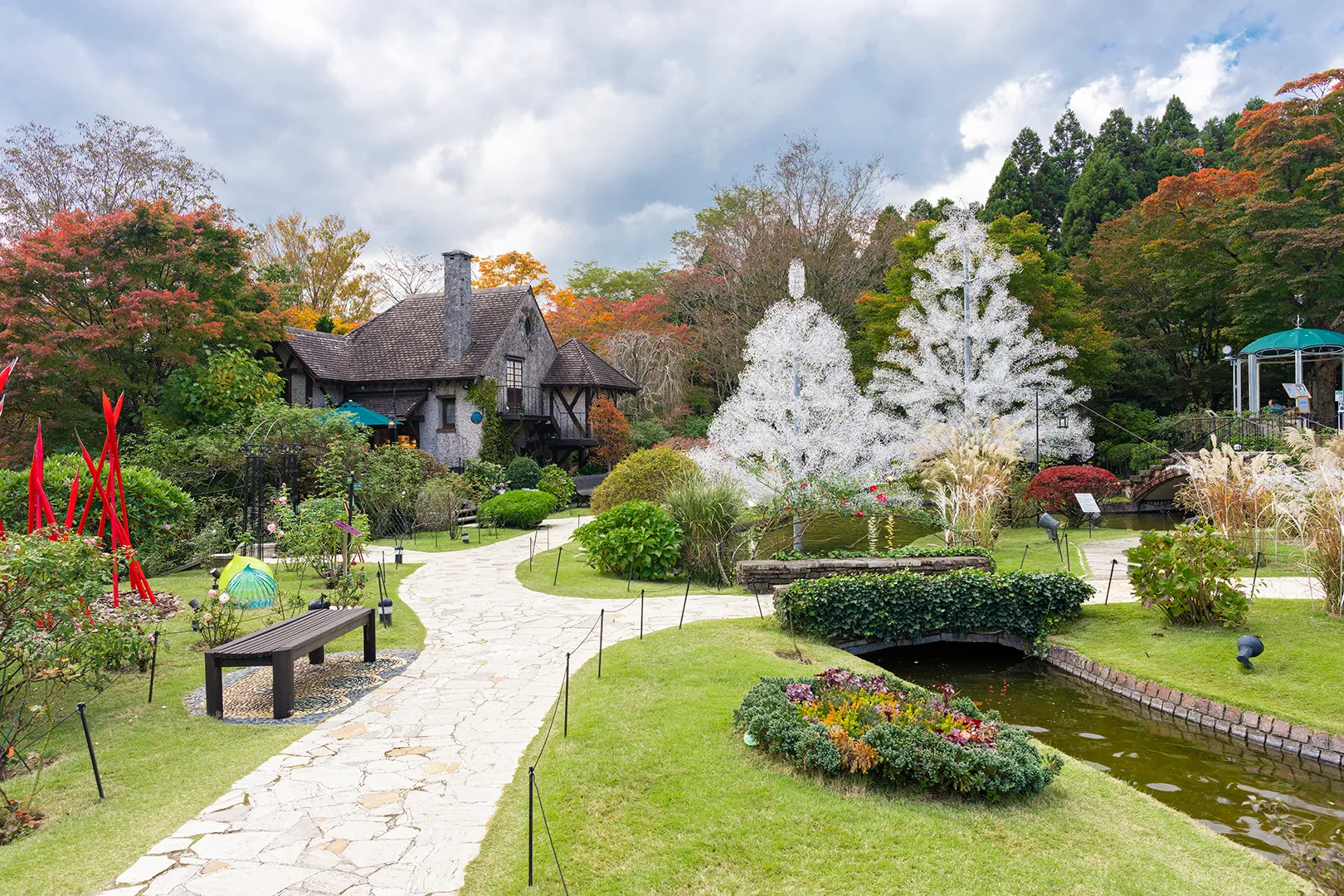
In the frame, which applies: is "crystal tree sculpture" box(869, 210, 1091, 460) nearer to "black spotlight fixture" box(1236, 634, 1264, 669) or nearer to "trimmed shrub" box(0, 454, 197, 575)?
"black spotlight fixture" box(1236, 634, 1264, 669)

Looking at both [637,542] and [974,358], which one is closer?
[637,542]

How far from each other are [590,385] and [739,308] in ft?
22.8

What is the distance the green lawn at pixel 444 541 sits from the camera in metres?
15.8

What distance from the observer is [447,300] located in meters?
26.1

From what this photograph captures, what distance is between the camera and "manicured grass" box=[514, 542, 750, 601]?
35.6ft

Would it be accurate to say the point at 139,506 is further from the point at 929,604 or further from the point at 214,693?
the point at 929,604

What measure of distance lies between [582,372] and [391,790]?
2421 cm

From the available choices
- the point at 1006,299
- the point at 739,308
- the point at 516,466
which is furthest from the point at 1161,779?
the point at 739,308

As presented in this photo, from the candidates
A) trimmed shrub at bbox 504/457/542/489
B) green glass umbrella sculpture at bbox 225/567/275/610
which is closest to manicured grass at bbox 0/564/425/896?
green glass umbrella sculpture at bbox 225/567/275/610

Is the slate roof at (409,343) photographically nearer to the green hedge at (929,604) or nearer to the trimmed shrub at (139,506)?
the trimmed shrub at (139,506)

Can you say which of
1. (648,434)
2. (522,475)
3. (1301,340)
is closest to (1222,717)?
(522,475)

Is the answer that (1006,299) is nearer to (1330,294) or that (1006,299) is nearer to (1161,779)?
(1330,294)

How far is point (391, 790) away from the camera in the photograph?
15.2 feet

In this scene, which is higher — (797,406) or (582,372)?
(582,372)
